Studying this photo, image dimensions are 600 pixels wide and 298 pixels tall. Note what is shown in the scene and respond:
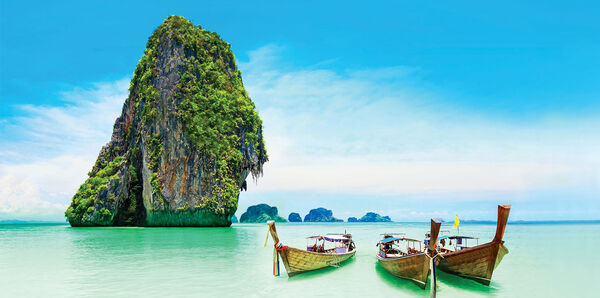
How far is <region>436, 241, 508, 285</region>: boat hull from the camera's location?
11125 millimetres

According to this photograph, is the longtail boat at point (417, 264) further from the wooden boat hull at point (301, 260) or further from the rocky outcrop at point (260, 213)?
the rocky outcrop at point (260, 213)

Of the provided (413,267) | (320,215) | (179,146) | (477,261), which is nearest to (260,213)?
(320,215)

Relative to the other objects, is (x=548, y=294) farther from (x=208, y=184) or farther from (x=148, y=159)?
(x=148, y=159)

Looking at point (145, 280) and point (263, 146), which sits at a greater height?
point (263, 146)

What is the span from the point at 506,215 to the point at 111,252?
18.7m

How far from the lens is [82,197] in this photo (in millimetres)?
46344

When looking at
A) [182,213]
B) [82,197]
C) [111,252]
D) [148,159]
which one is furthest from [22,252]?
[82,197]

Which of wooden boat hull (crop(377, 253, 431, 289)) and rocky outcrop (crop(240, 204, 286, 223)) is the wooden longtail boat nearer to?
wooden boat hull (crop(377, 253, 431, 289))

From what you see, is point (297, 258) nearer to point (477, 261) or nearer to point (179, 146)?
point (477, 261)

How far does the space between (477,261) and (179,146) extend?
1456 inches

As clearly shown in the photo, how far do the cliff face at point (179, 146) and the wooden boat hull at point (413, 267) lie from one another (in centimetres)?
3177

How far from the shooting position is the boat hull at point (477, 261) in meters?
11.1

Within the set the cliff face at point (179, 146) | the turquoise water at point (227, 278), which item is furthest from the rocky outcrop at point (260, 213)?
the turquoise water at point (227, 278)

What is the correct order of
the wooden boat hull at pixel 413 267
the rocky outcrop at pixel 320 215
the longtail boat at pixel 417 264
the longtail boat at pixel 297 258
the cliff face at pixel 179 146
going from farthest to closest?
the rocky outcrop at pixel 320 215 < the cliff face at pixel 179 146 < the longtail boat at pixel 297 258 < the wooden boat hull at pixel 413 267 < the longtail boat at pixel 417 264
